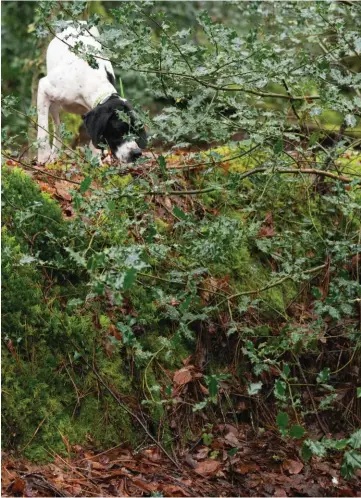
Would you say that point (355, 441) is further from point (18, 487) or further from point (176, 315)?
point (18, 487)

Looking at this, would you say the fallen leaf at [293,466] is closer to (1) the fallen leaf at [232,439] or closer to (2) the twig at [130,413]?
(1) the fallen leaf at [232,439]

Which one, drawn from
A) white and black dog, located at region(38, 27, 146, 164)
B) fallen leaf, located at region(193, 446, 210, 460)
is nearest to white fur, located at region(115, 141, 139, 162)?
white and black dog, located at region(38, 27, 146, 164)

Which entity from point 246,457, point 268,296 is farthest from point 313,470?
point 268,296

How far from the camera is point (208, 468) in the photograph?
392cm

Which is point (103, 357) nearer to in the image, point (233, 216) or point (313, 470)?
point (313, 470)

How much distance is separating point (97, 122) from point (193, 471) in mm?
2575

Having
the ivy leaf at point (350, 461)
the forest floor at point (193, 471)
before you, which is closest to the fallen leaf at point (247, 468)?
the forest floor at point (193, 471)

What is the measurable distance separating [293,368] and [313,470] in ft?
2.41

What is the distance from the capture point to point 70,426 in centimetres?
378

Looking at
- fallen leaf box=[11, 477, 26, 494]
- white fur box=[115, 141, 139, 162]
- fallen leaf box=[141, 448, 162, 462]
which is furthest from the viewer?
white fur box=[115, 141, 139, 162]

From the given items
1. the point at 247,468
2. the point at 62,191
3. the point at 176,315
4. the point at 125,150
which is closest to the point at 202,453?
the point at 247,468

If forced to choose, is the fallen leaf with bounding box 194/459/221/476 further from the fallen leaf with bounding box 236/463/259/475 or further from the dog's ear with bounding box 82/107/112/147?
the dog's ear with bounding box 82/107/112/147

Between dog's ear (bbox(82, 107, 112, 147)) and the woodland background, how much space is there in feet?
1.50

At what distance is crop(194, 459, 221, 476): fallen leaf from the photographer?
388cm
